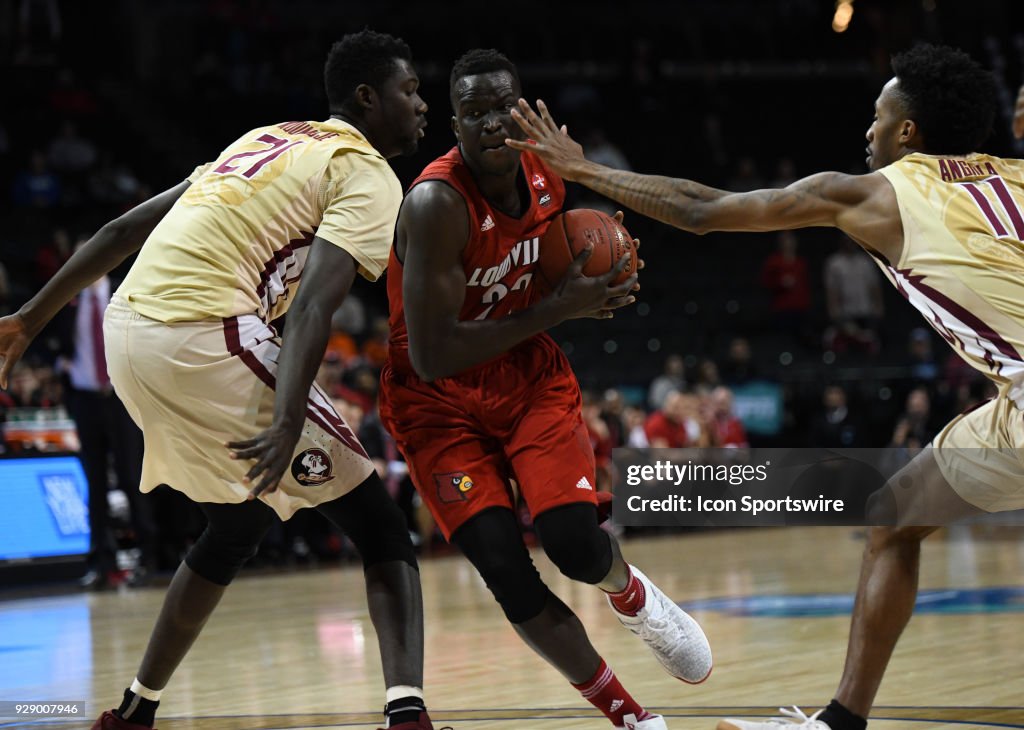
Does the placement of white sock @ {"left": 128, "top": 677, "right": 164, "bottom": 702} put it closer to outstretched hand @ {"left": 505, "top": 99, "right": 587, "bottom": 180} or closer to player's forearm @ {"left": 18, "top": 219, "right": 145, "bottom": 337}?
player's forearm @ {"left": 18, "top": 219, "right": 145, "bottom": 337}

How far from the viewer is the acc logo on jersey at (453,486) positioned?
4.03 m

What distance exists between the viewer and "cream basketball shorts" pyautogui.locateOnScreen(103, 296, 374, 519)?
3969mm

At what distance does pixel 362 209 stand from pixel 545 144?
0.54 m

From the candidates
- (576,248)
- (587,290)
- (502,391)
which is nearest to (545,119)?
(576,248)

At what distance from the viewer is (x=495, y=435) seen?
4.16 m

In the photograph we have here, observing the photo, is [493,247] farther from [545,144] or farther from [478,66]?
[478,66]

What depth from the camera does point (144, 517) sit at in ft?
33.6

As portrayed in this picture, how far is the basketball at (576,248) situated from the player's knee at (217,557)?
3.89 ft

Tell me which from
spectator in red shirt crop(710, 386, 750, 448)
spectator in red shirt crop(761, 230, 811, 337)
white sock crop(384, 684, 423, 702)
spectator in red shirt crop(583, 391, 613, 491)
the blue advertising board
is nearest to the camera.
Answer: white sock crop(384, 684, 423, 702)

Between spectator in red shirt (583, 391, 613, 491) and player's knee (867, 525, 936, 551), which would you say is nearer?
player's knee (867, 525, 936, 551)

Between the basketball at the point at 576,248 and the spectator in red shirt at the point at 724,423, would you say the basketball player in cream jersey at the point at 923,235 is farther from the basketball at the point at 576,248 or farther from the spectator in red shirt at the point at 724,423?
the spectator in red shirt at the point at 724,423

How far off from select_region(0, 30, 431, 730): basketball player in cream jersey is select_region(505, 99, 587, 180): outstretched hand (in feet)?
1.29

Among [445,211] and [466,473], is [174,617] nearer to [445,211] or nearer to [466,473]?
[466,473]

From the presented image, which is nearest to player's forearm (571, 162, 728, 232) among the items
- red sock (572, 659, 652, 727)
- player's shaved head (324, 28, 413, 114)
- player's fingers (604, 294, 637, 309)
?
player's fingers (604, 294, 637, 309)
